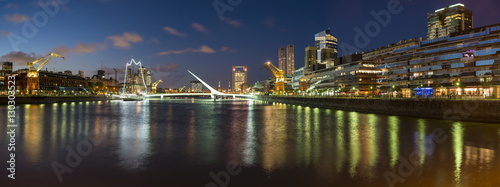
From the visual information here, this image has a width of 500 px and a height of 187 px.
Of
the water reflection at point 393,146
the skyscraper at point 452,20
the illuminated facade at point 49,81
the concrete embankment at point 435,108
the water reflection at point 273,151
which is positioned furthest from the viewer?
the skyscraper at point 452,20

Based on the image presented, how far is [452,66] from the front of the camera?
259 ft

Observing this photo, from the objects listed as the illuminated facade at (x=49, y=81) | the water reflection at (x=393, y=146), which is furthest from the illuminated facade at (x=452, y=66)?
the illuminated facade at (x=49, y=81)

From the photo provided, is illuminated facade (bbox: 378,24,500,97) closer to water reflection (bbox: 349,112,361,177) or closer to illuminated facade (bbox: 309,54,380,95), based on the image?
illuminated facade (bbox: 309,54,380,95)

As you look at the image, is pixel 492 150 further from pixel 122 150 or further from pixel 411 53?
pixel 411 53

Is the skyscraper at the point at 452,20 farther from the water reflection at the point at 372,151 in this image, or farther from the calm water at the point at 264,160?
the water reflection at the point at 372,151

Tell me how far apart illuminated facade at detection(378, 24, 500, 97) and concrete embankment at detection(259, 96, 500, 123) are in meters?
24.1

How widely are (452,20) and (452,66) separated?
13341 cm

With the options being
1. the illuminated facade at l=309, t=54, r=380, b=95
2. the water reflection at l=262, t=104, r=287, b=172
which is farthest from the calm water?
the illuminated facade at l=309, t=54, r=380, b=95

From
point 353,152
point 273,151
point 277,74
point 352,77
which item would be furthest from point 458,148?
point 277,74

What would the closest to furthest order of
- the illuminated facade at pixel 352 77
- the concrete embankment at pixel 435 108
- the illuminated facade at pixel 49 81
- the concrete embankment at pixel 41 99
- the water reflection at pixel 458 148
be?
the water reflection at pixel 458 148
the concrete embankment at pixel 435 108
the concrete embankment at pixel 41 99
the illuminated facade at pixel 352 77
the illuminated facade at pixel 49 81

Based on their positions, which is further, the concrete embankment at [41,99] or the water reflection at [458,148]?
the concrete embankment at [41,99]

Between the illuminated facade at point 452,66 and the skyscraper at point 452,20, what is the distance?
11278 cm

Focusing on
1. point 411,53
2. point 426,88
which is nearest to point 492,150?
point 426,88

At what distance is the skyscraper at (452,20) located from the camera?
187m
